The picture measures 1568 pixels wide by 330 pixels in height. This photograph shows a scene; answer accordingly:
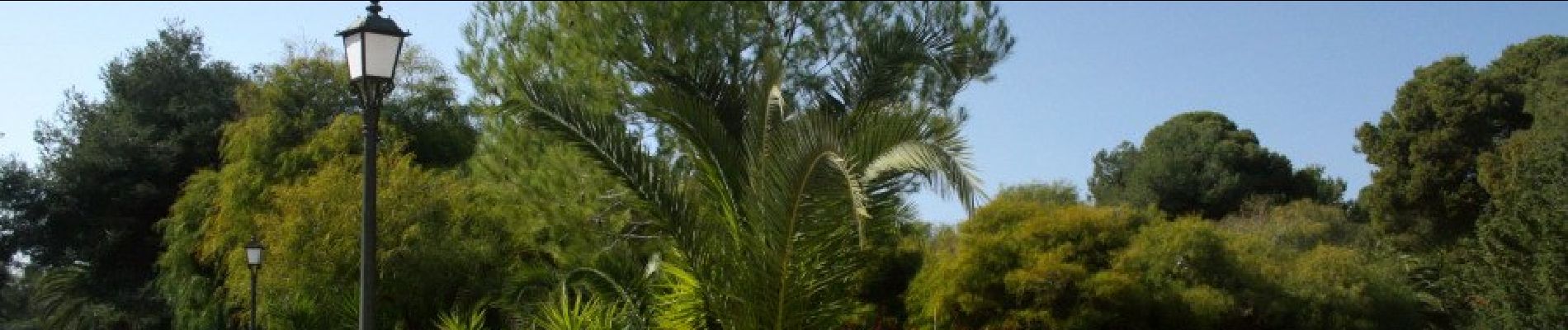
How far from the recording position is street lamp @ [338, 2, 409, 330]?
709cm

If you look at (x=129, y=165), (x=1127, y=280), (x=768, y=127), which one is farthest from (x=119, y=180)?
(x=768, y=127)

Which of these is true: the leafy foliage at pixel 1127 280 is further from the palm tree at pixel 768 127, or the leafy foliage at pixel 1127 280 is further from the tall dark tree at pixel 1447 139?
the palm tree at pixel 768 127

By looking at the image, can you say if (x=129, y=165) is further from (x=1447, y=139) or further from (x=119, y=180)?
(x=1447, y=139)

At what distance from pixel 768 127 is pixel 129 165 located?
86.8 feet

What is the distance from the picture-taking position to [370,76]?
23.4ft

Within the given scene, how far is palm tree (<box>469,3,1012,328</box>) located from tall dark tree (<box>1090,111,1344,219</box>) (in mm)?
35287

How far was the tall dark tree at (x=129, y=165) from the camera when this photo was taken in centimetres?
3088

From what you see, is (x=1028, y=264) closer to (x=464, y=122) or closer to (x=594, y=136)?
(x=464, y=122)

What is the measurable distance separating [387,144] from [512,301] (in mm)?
9406

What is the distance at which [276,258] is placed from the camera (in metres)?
21.6

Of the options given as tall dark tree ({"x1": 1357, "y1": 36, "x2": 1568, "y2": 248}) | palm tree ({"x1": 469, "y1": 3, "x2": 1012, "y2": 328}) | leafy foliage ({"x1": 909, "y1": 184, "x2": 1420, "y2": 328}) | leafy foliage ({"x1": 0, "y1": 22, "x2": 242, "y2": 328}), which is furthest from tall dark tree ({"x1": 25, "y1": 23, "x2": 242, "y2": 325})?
tall dark tree ({"x1": 1357, "y1": 36, "x2": 1568, "y2": 248})

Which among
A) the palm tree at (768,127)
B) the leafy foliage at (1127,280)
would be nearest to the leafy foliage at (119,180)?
the leafy foliage at (1127,280)

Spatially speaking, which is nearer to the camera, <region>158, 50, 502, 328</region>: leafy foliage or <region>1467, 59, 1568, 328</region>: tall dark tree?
<region>158, 50, 502, 328</region>: leafy foliage

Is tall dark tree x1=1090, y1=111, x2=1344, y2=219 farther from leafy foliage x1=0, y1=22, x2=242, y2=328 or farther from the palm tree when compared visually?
the palm tree
